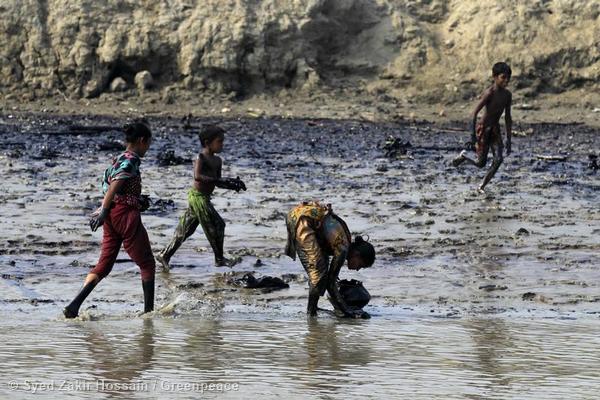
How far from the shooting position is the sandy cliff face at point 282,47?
27484mm

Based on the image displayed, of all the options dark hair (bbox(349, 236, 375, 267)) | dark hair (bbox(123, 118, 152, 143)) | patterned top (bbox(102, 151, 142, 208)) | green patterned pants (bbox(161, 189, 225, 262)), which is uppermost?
dark hair (bbox(123, 118, 152, 143))

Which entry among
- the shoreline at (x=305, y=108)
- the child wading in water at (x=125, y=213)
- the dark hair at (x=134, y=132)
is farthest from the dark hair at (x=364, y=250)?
the shoreline at (x=305, y=108)

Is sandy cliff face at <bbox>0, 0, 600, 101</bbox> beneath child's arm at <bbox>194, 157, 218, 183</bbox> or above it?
above

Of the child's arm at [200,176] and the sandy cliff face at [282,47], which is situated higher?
the sandy cliff face at [282,47]

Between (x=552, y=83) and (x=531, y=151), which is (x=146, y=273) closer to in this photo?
(x=531, y=151)

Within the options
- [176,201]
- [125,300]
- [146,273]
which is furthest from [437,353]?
[176,201]

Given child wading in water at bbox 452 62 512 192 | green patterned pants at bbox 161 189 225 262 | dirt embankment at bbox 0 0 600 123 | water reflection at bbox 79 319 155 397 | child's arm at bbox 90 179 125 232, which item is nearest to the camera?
water reflection at bbox 79 319 155 397

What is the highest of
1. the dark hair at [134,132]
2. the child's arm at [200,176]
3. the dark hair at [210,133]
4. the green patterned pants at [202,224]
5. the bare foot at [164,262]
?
the dark hair at [134,132]

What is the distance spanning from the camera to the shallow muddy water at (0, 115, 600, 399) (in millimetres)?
6840

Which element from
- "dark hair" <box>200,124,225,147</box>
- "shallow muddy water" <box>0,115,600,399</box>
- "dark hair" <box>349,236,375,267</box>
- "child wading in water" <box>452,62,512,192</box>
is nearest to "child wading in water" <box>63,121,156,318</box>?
"shallow muddy water" <box>0,115,600,399</box>

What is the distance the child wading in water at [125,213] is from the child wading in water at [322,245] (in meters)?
0.95

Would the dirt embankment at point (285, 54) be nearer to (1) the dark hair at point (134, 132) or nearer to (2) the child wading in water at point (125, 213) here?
(2) the child wading in water at point (125, 213)

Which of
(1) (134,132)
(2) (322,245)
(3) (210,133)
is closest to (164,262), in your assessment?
(3) (210,133)

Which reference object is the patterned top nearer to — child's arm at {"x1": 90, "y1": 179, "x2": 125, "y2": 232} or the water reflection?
child's arm at {"x1": 90, "y1": 179, "x2": 125, "y2": 232}
